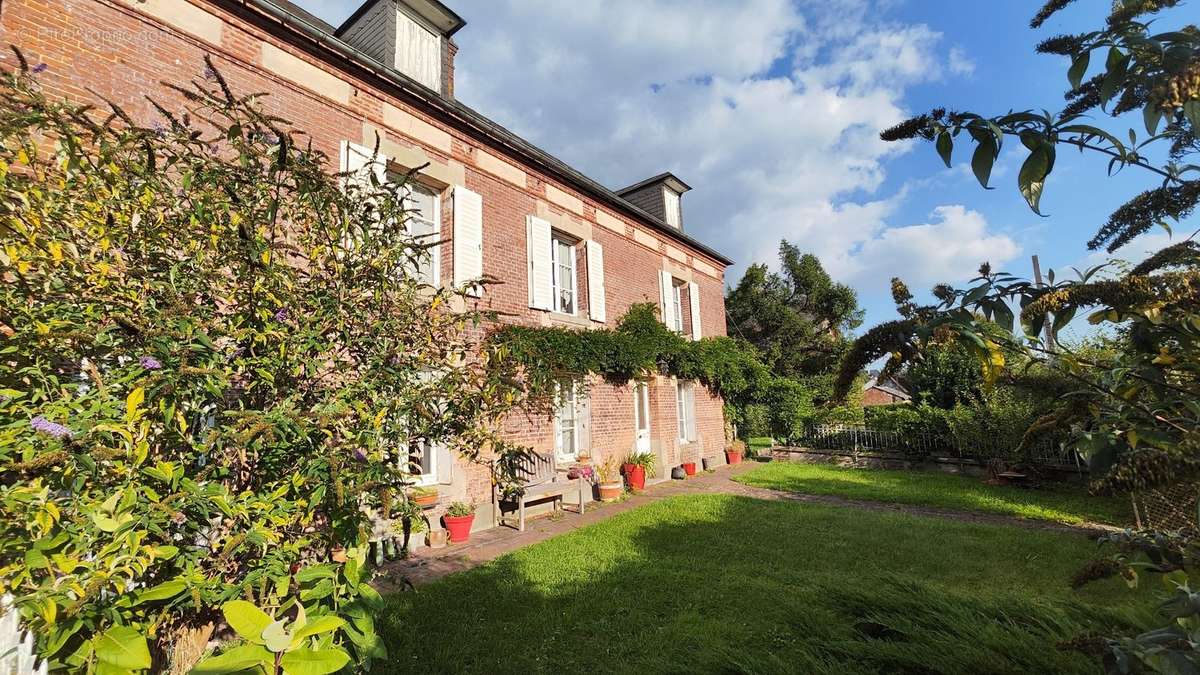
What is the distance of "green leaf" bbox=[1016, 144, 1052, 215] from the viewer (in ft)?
3.48

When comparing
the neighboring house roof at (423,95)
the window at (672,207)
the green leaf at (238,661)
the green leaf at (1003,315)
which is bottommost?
the green leaf at (238,661)

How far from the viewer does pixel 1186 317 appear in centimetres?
126

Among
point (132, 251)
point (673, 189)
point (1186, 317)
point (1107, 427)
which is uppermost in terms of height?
point (673, 189)

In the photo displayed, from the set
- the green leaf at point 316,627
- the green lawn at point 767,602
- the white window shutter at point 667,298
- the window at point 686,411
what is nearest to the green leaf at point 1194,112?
the green leaf at point 316,627

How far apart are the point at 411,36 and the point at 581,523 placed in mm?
8666

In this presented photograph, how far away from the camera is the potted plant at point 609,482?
31.6 feet

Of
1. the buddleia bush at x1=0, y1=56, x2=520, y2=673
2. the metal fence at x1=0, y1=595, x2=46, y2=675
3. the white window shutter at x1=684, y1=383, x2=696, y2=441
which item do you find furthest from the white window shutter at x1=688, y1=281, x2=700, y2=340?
the metal fence at x1=0, y1=595, x2=46, y2=675

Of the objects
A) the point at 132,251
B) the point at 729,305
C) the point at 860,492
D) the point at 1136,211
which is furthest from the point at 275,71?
the point at 729,305

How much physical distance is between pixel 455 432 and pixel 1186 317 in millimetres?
2994

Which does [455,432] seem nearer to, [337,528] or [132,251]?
[337,528]

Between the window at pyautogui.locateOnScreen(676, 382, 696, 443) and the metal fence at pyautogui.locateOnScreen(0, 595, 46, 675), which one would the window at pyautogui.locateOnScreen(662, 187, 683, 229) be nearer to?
the window at pyautogui.locateOnScreen(676, 382, 696, 443)

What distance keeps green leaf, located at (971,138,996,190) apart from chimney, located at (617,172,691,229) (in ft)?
45.8

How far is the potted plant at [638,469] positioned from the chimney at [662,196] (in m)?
7.17

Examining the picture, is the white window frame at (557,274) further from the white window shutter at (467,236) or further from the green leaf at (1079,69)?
the green leaf at (1079,69)
